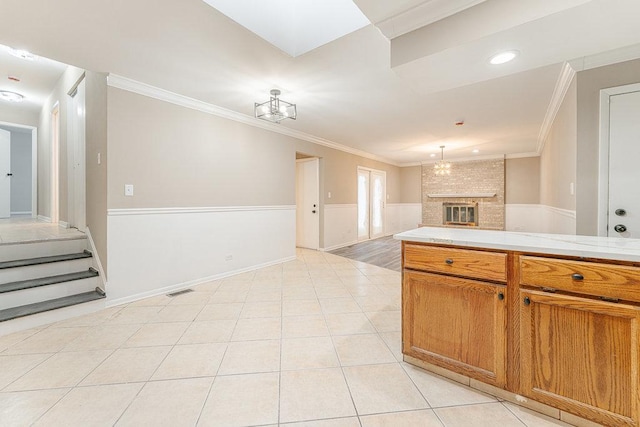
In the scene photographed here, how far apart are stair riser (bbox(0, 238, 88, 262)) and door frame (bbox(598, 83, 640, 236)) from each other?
212 inches

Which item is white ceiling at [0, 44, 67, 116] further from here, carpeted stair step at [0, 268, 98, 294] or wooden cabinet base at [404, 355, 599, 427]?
wooden cabinet base at [404, 355, 599, 427]

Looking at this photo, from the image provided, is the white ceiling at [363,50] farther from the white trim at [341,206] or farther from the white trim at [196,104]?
the white trim at [341,206]

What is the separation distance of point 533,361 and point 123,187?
3.74 meters

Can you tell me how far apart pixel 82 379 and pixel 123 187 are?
1.93 meters

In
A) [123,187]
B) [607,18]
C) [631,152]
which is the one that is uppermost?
[607,18]

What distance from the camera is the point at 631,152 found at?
217 cm

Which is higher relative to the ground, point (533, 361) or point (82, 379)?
point (533, 361)

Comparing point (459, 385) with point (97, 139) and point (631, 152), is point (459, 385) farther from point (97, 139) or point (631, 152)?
point (97, 139)

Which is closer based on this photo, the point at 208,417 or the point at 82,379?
the point at 208,417

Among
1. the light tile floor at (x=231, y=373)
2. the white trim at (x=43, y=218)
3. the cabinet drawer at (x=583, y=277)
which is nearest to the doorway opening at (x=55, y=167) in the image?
the white trim at (x=43, y=218)

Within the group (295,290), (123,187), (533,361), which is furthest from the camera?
(295,290)

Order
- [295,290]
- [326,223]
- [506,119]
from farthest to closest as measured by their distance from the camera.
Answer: [326,223] → [506,119] → [295,290]

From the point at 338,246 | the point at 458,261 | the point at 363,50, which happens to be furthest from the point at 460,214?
the point at 458,261

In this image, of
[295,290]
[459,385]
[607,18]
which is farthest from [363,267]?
[607,18]
